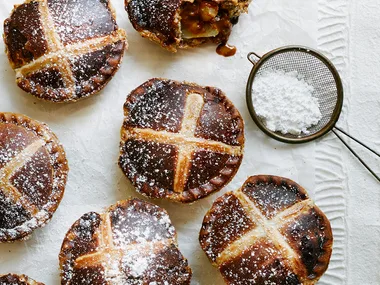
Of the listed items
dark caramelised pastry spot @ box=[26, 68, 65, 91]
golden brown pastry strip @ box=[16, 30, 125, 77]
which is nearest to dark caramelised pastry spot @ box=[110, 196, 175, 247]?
dark caramelised pastry spot @ box=[26, 68, 65, 91]

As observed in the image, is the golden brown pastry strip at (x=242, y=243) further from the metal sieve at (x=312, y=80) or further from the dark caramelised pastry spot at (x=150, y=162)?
the metal sieve at (x=312, y=80)

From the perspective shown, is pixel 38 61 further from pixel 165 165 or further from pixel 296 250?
pixel 296 250

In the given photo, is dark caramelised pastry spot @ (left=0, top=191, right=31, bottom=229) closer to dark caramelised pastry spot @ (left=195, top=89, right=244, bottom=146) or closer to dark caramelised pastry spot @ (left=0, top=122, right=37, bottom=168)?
dark caramelised pastry spot @ (left=0, top=122, right=37, bottom=168)

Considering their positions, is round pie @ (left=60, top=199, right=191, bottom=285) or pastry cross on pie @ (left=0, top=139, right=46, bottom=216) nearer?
round pie @ (left=60, top=199, right=191, bottom=285)

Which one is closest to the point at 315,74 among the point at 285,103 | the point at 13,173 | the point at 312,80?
the point at 312,80

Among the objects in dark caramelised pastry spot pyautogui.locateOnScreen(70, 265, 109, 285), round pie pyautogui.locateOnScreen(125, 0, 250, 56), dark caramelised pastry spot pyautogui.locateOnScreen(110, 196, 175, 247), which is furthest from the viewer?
round pie pyautogui.locateOnScreen(125, 0, 250, 56)

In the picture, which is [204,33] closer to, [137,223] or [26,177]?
[137,223]

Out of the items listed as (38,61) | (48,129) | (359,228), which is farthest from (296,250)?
(38,61)
